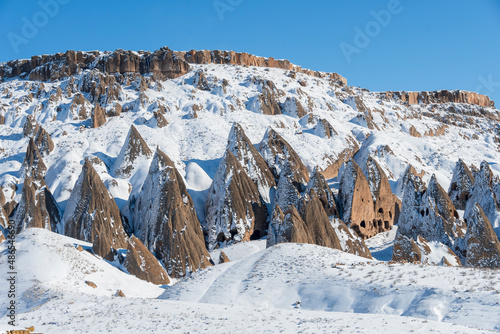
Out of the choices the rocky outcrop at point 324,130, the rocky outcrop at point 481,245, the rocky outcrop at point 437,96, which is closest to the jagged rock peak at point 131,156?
the rocky outcrop at point 324,130

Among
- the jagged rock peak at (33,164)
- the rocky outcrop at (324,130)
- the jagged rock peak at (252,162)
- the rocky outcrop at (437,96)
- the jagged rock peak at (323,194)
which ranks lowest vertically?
the jagged rock peak at (323,194)

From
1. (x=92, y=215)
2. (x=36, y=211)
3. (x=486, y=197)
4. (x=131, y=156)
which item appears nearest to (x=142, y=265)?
(x=92, y=215)

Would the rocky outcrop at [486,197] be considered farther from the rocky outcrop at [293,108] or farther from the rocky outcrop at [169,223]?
the rocky outcrop at [293,108]

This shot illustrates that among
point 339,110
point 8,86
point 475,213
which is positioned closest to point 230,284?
point 475,213

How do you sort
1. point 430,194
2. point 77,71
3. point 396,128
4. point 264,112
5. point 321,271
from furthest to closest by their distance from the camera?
point 77,71 < point 396,128 < point 264,112 < point 430,194 < point 321,271

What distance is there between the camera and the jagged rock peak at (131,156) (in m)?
59.8

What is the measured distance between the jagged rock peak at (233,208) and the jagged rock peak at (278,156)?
8487 mm

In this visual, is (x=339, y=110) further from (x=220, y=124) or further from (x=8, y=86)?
(x=8, y=86)

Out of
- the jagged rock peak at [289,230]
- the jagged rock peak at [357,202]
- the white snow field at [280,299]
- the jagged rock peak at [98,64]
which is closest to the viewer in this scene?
the white snow field at [280,299]

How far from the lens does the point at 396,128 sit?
101 meters

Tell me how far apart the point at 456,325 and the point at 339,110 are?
9268 centimetres

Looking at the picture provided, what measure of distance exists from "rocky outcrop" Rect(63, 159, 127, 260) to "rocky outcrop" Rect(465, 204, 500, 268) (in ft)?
105

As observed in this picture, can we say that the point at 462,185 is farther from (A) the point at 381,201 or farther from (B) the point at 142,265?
(B) the point at 142,265

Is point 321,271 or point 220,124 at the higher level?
point 220,124
